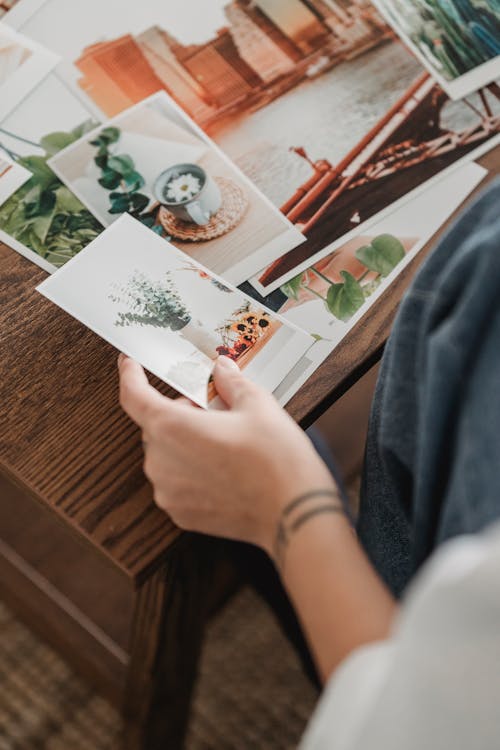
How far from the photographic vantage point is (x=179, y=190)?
0.71 metres

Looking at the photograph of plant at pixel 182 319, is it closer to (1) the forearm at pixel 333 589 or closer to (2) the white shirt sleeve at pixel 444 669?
(1) the forearm at pixel 333 589

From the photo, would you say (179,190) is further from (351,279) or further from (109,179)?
(351,279)

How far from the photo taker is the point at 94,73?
781 mm

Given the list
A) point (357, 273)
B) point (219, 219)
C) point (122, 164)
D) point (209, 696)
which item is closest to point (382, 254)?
point (357, 273)

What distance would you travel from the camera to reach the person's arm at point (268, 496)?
433 mm

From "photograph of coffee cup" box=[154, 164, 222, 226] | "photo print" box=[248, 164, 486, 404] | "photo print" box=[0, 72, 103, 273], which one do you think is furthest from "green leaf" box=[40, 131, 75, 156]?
"photo print" box=[248, 164, 486, 404]

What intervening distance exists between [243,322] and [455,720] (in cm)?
40

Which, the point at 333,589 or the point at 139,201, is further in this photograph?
the point at 139,201

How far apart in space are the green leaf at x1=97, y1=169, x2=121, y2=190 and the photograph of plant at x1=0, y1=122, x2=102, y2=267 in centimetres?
3

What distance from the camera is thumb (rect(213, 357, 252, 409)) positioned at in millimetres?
570

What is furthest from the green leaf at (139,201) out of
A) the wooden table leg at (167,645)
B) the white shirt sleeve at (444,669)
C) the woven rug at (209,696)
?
the woven rug at (209,696)

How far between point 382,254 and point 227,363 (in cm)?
20

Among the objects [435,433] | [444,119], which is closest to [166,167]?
[444,119]

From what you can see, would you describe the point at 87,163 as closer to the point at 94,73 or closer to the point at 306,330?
the point at 94,73
